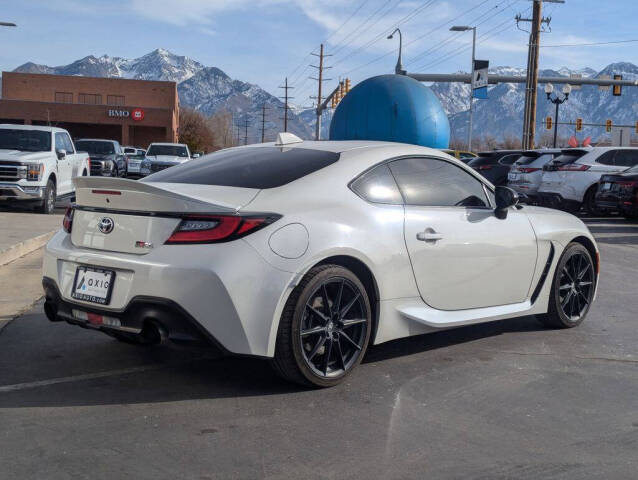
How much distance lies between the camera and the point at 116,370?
5.04 m

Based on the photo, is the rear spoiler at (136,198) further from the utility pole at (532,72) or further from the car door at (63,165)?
the utility pole at (532,72)

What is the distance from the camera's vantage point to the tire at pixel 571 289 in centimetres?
643

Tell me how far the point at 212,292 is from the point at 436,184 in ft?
6.69

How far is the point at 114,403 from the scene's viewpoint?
4.39 metres

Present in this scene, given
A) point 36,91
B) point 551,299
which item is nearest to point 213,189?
point 551,299

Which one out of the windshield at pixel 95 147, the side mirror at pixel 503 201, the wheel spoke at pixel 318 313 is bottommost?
the wheel spoke at pixel 318 313

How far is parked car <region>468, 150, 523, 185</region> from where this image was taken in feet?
73.0

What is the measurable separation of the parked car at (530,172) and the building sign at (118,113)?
56208 mm

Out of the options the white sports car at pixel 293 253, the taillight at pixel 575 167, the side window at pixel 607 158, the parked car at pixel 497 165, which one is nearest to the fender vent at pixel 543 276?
the white sports car at pixel 293 253

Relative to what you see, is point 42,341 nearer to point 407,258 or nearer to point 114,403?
point 114,403

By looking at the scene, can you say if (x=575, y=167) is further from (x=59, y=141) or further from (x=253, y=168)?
(x=253, y=168)

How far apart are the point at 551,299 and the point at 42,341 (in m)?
3.88

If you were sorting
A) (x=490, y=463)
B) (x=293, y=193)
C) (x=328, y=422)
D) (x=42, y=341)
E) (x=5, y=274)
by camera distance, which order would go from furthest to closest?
1. (x=5, y=274)
2. (x=42, y=341)
3. (x=293, y=193)
4. (x=328, y=422)
5. (x=490, y=463)

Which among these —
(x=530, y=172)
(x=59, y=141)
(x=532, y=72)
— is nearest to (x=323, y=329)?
(x=59, y=141)
